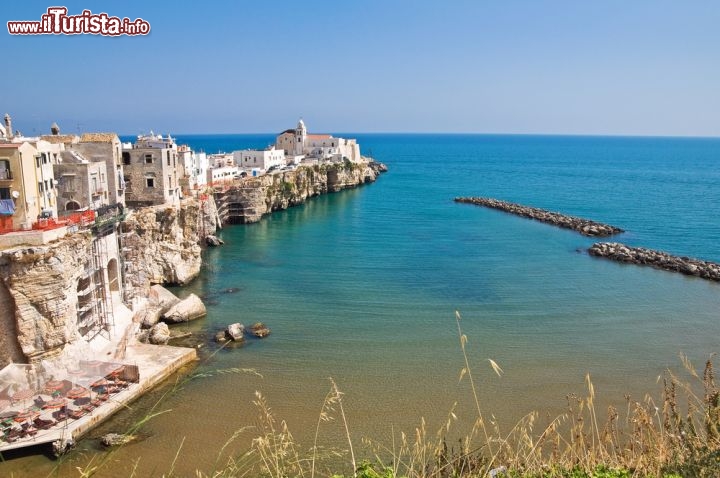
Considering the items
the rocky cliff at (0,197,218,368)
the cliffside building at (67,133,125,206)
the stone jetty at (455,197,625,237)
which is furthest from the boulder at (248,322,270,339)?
the stone jetty at (455,197,625,237)

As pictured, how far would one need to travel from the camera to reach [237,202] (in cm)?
6081

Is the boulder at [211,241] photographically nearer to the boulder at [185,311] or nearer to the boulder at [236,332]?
the boulder at [185,311]

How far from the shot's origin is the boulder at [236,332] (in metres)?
26.2

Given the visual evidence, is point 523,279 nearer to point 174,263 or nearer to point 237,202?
point 174,263

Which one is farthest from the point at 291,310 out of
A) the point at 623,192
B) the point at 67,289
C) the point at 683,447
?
the point at 623,192

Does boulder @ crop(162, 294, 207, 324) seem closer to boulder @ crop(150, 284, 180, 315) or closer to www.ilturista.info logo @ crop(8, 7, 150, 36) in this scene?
boulder @ crop(150, 284, 180, 315)

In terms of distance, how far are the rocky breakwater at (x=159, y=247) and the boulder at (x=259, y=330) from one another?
7279mm

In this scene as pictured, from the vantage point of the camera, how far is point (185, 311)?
28531 mm

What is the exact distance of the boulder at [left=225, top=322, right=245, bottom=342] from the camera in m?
26.2

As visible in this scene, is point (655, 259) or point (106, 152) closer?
point (106, 152)

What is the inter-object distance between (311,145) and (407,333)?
79860 mm

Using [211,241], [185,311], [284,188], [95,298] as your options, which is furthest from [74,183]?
[284,188]

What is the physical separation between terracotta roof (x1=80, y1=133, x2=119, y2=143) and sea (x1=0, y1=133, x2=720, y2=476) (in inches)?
418

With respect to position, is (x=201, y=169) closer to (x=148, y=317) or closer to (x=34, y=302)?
(x=148, y=317)
